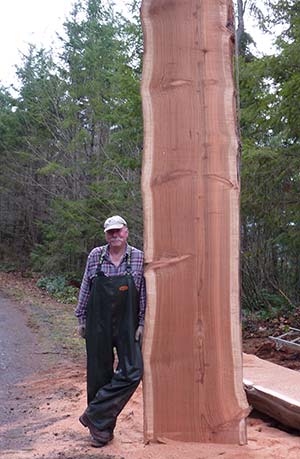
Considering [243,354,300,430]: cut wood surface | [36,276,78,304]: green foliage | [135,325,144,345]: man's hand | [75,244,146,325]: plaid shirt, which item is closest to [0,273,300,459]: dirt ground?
[243,354,300,430]: cut wood surface

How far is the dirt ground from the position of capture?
4.34 m

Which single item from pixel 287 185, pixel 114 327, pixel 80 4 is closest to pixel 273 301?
pixel 287 185

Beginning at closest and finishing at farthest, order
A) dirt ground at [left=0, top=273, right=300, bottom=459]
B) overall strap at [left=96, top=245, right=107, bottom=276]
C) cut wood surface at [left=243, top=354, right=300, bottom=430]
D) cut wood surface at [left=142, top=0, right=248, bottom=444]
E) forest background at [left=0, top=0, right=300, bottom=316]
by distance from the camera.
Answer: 1. dirt ground at [left=0, top=273, right=300, bottom=459]
2. cut wood surface at [left=142, top=0, right=248, bottom=444]
3. overall strap at [left=96, top=245, right=107, bottom=276]
4. cut wood surface at [left=243, top=354, right=300, bottom=430]
5. forest background at [left=0, top=0, right=300, bottom=316]

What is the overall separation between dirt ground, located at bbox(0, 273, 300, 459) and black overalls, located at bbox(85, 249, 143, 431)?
343 millimetres

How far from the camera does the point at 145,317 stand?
4.55 m

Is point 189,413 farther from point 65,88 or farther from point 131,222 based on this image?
point 65,88

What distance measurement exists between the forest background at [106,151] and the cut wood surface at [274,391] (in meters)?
3.46

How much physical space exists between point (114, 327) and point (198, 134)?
5.61ft

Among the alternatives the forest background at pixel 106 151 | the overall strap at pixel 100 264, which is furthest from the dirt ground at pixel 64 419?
the forest background at pixel 106 151

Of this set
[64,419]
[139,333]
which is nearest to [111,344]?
[139,333]

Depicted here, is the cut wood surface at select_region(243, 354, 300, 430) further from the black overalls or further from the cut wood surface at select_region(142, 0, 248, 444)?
the black overalls

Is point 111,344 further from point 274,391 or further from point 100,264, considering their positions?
point 274,391

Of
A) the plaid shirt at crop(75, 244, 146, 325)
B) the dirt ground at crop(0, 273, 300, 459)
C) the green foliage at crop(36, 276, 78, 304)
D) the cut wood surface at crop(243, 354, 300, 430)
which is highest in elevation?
the plaid shirt at crop(75, 244, 146, 325)

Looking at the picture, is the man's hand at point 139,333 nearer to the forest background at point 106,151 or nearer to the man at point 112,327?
the man at point 112,327
